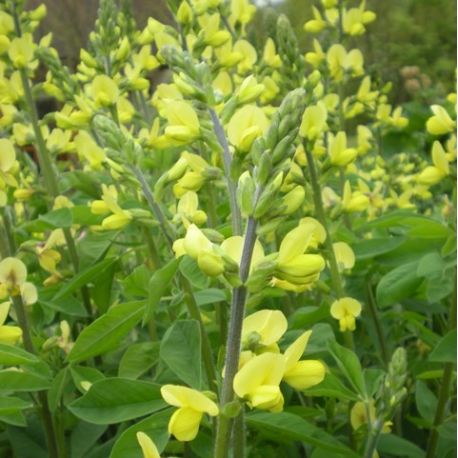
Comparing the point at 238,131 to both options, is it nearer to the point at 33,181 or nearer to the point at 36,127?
the point at 36,127

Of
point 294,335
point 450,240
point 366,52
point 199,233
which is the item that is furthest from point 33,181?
point 366,52

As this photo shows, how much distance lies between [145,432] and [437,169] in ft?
2.77

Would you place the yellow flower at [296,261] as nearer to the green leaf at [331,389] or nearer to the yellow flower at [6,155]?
the green leaf at [331,389]

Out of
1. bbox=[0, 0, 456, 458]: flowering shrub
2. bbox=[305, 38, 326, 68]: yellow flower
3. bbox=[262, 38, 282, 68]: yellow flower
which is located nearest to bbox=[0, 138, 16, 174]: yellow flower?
bbox=[0, 0, 456, 458]: flowering shrub

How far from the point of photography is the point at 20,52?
1782 millimetres

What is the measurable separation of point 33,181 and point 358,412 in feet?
3.44

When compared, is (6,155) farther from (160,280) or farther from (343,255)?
(343,255)

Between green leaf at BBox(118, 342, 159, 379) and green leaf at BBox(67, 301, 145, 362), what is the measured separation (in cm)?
17

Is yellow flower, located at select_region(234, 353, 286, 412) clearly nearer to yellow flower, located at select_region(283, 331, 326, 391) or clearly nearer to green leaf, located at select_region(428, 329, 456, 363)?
yellow flower, located at select_region(283, 331, 326, 391)

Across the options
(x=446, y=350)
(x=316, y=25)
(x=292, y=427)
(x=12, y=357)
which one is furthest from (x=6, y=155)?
(x=316, y=25)

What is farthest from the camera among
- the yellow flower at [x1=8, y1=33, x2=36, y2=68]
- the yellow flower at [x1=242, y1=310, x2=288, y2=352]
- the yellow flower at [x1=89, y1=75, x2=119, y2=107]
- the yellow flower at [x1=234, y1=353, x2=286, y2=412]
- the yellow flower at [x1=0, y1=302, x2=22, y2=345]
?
the yellow flower at [x1=8, y1=33, x2=36, y2=68]

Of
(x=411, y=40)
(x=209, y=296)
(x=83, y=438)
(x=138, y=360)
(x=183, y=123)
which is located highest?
(x=183, y=123)

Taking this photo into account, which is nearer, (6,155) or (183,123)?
(183,123)

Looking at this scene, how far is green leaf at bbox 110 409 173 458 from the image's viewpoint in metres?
0.97
